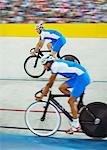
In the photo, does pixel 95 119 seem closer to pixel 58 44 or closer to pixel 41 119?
pixel 41 119

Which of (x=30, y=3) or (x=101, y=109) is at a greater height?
(x=30, y=3)

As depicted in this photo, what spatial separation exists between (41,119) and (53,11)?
393 cm

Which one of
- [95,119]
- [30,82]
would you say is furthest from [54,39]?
[95,119]

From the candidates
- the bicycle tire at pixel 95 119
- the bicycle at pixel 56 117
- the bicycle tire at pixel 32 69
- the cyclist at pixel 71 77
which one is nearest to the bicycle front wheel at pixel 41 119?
the bicycle at pixel 56 117

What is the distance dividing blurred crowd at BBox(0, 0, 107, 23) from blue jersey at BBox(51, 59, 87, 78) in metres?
3.62

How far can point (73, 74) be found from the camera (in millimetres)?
4484

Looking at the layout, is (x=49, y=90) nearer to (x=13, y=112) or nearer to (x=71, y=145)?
(x=71, y=145)

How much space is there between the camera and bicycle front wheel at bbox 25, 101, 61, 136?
4.60 meters

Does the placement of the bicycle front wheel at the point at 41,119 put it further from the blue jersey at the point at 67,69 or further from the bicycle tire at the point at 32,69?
the bicycle tire at the point at 32,69

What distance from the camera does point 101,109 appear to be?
4.47m

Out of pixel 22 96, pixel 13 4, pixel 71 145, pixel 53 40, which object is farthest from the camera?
pixel 13 4

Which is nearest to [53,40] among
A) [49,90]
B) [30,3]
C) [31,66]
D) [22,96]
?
[31,66]

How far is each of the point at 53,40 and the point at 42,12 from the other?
162 centimetres

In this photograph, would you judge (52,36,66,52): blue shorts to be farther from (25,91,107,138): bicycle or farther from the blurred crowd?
(25,91,107,138): bicycle
